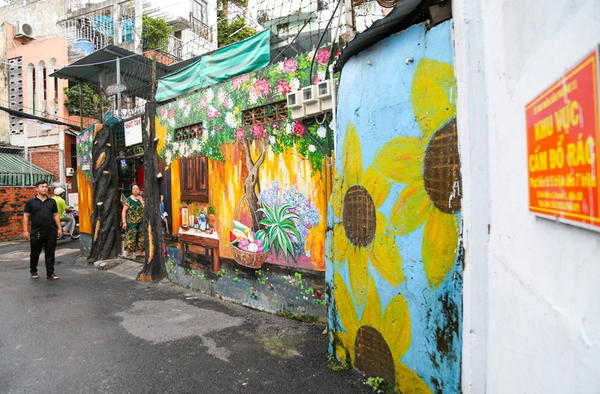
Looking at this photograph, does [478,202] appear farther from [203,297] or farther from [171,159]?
[171,159]

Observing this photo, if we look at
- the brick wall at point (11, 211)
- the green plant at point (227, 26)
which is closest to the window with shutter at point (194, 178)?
the brick wall at point (11, 211)

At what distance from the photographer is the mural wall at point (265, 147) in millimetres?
4230

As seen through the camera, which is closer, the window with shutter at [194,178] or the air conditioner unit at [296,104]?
the air conditioner unit at [296,104]

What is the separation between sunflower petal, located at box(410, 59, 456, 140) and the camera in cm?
241

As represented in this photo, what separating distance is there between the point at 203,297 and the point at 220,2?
72.9 ft

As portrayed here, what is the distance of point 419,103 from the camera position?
2604mm

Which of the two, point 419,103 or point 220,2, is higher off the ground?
point 220,2

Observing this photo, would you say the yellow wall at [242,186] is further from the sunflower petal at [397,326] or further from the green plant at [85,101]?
the green plant at [85,101]

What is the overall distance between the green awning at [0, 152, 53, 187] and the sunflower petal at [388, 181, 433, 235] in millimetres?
14036

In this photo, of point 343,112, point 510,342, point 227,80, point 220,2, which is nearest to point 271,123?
point 227,80

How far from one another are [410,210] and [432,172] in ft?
1.00

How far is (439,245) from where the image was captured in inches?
96.9

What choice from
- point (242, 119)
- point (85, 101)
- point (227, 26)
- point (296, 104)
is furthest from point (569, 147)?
point (227, 26)

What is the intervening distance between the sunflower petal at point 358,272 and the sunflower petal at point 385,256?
0.09 meters
